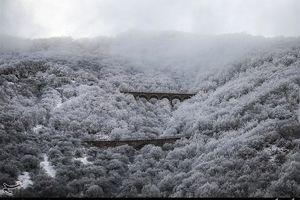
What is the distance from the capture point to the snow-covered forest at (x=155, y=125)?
3684 cm

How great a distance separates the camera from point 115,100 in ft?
220

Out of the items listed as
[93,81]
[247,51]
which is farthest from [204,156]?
[247,51]

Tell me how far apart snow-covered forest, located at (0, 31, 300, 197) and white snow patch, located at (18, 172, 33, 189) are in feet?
0.28

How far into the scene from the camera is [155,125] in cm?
6181

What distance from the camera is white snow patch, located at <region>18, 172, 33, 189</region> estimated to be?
120ft

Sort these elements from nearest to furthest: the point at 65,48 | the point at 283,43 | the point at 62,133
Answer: the point at 62,133 → the point at 283,43 → the point at 65,48

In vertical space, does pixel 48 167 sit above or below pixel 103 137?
below

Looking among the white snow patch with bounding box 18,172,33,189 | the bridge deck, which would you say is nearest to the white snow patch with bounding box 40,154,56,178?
the white snow patch with bounding box 18,172,33,189

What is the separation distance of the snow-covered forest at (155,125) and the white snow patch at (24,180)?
0.09 meters

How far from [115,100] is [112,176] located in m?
26.9

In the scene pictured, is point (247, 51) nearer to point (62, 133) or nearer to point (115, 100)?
point (115, 100)

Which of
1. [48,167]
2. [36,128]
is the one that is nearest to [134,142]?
[36,128]

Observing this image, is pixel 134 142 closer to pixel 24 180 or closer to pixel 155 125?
pixel 155 125

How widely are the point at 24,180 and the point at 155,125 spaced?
1058 inches
